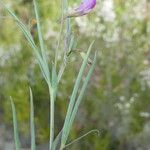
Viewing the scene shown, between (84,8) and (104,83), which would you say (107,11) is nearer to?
(104,83)

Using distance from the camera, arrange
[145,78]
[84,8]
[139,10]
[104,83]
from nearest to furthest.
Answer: [84,8]
[145,78]
[104,83]
[139,10]

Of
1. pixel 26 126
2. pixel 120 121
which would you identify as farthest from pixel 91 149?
pixel 26 126

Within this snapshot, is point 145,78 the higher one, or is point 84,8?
point 84,8

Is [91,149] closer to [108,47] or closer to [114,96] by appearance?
[114,96]

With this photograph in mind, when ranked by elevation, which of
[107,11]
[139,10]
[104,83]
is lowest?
[104,83]

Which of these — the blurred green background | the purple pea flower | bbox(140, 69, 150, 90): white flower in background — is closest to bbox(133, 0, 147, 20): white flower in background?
the blurred green background

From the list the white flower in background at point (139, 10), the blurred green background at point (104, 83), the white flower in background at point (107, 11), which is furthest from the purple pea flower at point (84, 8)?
the white flower in background at point (139, 10)

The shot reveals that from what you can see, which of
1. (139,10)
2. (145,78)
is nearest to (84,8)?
(145,78)

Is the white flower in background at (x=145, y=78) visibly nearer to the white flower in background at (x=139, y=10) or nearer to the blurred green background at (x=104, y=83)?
the blurred green background at (x=104, y=83)

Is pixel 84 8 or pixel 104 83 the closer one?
pixel 84 8
